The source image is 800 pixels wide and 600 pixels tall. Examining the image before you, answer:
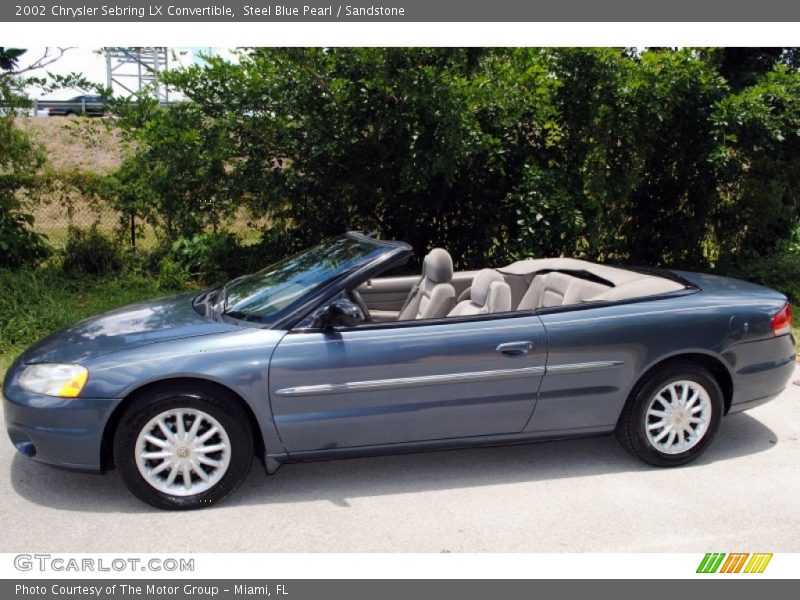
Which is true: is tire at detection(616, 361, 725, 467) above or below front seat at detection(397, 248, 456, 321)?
below

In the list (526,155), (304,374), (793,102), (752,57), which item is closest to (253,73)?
(526,155)

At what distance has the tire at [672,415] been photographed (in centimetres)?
442

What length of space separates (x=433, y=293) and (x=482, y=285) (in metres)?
0.33

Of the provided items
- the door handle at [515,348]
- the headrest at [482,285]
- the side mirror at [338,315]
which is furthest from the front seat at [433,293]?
the side mirror at [338,315]

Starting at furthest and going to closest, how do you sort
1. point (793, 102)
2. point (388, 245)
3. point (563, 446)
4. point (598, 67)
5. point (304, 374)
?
point (793, 102)
point (598, 67)
point (563, 446)
point (388, 245)
point (304, 374)

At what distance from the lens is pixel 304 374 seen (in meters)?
3.91

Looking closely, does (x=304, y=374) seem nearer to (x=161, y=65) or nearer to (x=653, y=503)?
(x=653, y=503)

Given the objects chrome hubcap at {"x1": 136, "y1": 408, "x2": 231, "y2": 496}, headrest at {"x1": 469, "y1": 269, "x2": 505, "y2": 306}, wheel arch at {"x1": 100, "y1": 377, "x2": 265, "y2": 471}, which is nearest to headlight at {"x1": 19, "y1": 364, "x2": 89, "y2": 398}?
wheel arch at {"x1": 100, "y1": 377, "x2": 265, "y2": 471}

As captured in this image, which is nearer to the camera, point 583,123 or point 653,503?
point 653,503

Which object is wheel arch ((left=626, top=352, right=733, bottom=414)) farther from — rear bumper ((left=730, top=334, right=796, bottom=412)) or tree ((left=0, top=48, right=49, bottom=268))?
tree ((left=0, top=48, right=49, bottom=268))

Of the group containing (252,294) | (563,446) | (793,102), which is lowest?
(563,446)

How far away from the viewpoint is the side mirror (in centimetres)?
398

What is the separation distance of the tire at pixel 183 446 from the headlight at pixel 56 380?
0.94 ft

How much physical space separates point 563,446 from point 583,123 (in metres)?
4.40
